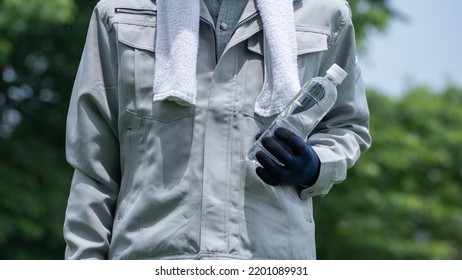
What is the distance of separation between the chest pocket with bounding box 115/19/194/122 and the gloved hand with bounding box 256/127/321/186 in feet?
0.95

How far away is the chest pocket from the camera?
2.96 meters

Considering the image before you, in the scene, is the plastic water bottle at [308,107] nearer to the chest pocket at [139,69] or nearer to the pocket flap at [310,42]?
the pocket flap at [310,42]

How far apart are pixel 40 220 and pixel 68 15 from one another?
110 inches

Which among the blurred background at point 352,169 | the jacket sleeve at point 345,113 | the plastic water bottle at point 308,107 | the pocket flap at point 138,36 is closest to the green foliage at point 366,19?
the blurred background at point 352,169

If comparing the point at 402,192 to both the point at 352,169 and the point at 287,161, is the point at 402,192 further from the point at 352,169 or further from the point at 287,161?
the point at 287,161

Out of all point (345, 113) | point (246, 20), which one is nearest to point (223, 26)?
point (246, 20)

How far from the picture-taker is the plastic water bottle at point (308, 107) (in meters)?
2.93

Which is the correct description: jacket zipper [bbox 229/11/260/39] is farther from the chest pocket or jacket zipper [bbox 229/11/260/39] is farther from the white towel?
the chest pocket

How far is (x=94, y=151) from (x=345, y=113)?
2.51ft

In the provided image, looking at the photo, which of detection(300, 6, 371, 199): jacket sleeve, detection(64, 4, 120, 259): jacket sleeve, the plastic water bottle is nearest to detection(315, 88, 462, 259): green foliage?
detection(300, 6, 371, 199): jacket sleeve

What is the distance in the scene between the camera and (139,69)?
302 cm

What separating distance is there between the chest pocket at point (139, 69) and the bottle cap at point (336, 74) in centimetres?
45

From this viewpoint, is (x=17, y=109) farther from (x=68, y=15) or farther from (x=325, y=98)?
(x=325, y=98)

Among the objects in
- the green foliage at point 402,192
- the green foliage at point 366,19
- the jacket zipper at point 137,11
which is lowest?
the green foliage at point 402,192
